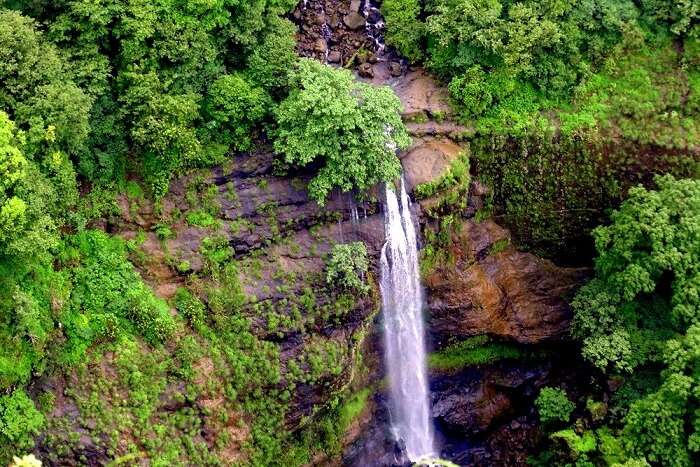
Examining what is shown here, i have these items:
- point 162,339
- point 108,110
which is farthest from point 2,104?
point 162,339

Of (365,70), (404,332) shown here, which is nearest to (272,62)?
(365,70)

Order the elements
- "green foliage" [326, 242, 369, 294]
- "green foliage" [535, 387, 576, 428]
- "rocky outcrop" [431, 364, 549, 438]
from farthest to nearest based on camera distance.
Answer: "rocky outcrop" [431, 364, 549, 438] < "green foliage" [535, 387, 576, 428] < "green foliage" [326, 242, 369, 294]

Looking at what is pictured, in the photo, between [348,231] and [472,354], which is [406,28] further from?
[472,354]

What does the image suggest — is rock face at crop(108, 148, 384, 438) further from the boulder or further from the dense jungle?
the boulder

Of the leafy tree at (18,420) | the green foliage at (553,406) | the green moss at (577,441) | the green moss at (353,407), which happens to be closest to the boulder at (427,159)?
the green moss at (353,407)

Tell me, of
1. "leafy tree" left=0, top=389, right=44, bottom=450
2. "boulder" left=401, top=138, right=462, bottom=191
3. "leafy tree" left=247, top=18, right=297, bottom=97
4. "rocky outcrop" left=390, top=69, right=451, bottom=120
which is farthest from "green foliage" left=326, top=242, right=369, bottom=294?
"leafy tree" left=0, top=389, right=44, bottom=450

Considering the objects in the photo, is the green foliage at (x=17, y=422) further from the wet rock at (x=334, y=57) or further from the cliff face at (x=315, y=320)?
the wet rock at (x=334, y=57)

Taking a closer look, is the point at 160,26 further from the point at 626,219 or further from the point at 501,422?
the point at 501,422
